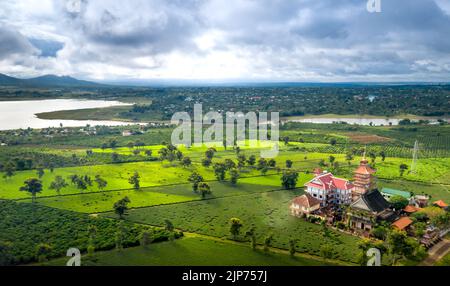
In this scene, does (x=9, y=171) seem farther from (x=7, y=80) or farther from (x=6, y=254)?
(x=7, y=80)

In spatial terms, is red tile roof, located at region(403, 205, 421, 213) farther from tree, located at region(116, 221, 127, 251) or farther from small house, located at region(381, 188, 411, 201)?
tree, located at region(116, 221, 127, 251)

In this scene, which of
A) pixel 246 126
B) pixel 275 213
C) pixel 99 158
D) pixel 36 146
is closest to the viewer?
pixel 275 213

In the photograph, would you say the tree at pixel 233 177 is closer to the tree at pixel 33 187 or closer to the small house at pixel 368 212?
the small house at pixel 368 212

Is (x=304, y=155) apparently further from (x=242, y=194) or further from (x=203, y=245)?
(x=203, y=245)

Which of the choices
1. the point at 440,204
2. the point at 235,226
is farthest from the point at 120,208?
the point at 440,204
